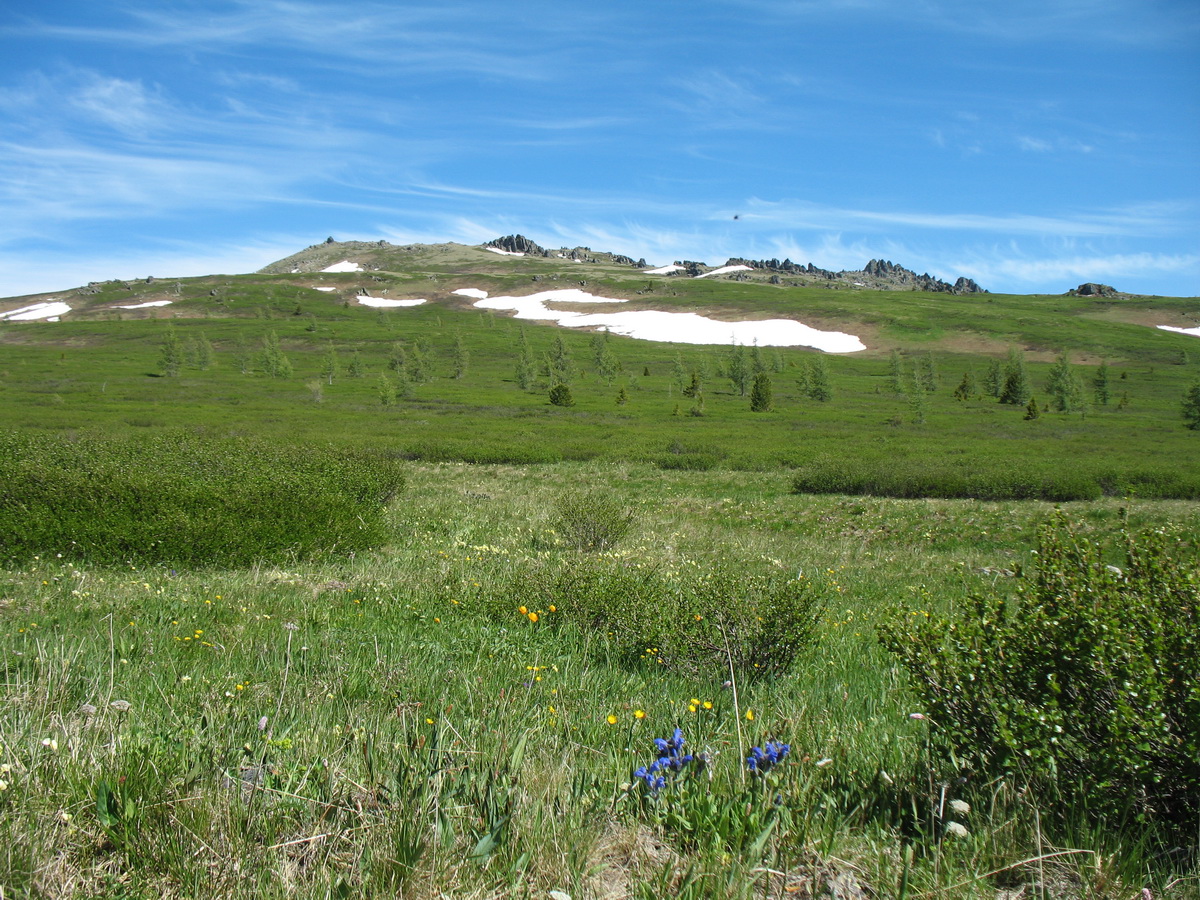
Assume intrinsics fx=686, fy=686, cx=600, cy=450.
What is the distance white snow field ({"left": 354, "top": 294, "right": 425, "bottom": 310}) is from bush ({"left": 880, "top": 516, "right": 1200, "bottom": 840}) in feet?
601

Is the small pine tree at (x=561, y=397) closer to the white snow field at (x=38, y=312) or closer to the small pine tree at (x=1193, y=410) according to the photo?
the small pine tree at (x=1193, y=410)

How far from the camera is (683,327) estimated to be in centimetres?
15212

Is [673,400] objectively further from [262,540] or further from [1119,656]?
[1119,656]

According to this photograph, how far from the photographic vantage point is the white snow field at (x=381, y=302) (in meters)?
177

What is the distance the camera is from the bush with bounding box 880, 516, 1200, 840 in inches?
108

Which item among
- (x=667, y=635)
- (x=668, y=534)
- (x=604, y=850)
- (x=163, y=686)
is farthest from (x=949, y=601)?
(x=163, y=686)

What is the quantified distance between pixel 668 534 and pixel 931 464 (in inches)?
809

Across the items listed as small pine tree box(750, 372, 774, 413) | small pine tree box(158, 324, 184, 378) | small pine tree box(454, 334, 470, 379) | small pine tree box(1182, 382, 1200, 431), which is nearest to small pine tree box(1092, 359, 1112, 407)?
small pine tree box(1182, 382, 1200, 431)

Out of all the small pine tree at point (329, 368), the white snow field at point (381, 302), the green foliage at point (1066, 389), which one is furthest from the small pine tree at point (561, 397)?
the white snow field at point (381, 302)

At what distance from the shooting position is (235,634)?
5871 mm

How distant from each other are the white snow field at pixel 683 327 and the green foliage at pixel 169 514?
124350mm

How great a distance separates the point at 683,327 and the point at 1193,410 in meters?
97.4

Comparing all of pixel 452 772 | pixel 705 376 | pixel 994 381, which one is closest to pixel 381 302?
pixel 705 376

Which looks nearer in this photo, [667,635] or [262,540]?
[667,635]
